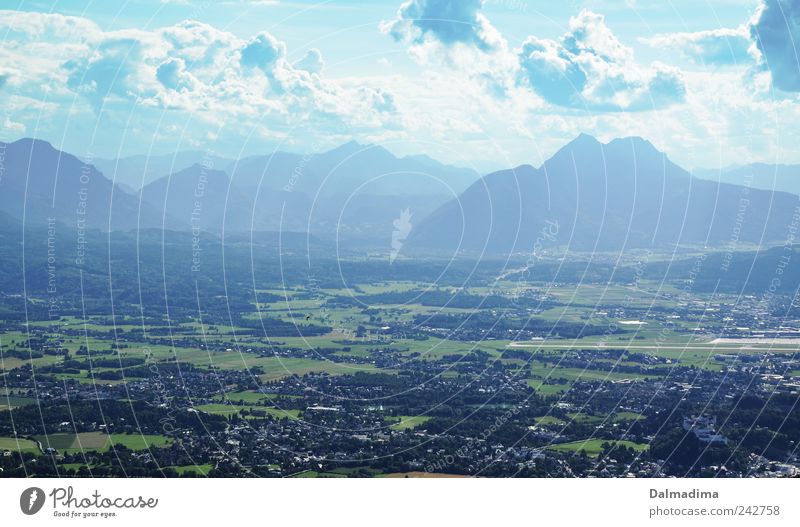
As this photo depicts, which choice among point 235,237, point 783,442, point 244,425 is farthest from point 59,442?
point 235,237

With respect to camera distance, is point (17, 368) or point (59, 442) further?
point (17, 368)

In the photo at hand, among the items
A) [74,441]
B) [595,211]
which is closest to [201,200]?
[595,211]

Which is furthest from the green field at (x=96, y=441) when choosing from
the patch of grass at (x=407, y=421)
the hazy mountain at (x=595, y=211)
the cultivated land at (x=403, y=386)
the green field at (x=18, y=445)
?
the hazy mountain at (x=595, y=211)

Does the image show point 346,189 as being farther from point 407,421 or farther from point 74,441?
point 74,441

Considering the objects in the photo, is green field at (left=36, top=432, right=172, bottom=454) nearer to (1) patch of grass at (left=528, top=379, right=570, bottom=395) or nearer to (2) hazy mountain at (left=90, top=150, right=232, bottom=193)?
(1) patch of grass at (left=528, top=379, right=570, bottom=395)

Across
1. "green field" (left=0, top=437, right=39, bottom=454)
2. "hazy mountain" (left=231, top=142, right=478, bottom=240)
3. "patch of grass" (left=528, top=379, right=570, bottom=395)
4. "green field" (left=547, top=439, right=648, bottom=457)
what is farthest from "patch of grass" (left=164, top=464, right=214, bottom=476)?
"hazy mountain" (left=231, top=142, right=478, bottom=240)
